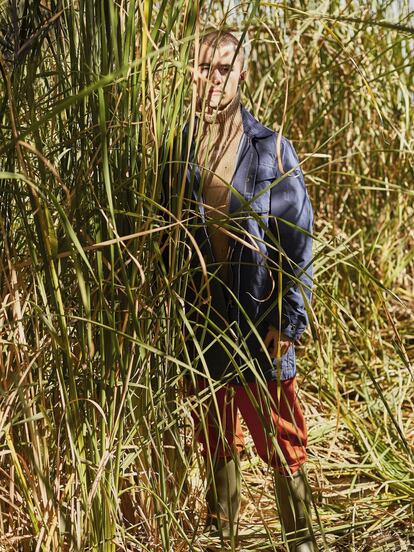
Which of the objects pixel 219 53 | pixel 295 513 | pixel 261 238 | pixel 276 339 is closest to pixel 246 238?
pixel 261 238

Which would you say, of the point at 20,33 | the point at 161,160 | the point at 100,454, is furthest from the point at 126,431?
the point at 20,33

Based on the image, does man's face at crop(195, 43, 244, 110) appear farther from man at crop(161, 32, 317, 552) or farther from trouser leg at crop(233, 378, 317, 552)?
trouser leg at crop(233, 378, 317, 552)

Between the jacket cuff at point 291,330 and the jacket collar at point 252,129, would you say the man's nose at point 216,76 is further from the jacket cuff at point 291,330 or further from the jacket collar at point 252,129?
the jacket cuff at point 291,330

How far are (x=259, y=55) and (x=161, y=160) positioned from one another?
6.35 ft

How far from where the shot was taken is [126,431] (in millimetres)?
1711

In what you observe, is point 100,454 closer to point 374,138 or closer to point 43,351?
point 43,351

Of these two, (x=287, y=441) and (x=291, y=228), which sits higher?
(x=291, y=228)

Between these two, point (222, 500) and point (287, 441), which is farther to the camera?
point (222, 500)

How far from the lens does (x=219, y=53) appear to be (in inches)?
73.0

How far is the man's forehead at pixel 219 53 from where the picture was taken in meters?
1.81

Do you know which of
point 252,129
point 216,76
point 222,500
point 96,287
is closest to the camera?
point 96,287

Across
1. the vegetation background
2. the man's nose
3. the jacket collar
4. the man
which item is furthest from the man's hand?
the man's nose

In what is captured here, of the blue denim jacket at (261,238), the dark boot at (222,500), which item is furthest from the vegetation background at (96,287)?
the blue denim jacket at (261,238)

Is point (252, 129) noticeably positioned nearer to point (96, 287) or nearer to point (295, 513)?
point (96, 287)
